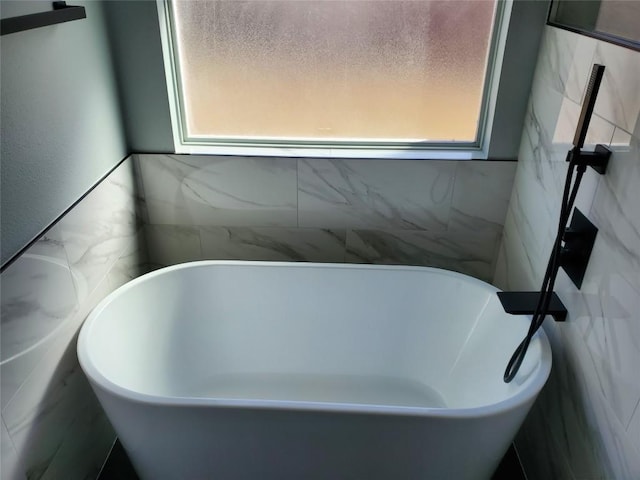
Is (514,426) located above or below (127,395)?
below

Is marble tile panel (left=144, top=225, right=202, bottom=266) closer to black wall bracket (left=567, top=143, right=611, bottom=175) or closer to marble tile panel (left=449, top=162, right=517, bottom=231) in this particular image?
marble tile panel (left=449, top=162, right=517, bottom=231)

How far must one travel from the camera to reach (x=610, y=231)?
1.30 m

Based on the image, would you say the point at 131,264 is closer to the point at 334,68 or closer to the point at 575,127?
the point at 334,68

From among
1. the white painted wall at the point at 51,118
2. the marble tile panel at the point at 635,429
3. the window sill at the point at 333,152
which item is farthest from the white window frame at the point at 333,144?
the marble tile panel at the point at 635,429

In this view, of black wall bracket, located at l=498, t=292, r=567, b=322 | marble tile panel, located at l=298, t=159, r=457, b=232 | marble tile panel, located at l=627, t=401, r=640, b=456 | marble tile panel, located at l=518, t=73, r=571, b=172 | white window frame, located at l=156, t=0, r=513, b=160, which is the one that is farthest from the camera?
marble tile panel, located at l=298, t=159, r=457, b=232

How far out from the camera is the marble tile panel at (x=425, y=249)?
216 cm

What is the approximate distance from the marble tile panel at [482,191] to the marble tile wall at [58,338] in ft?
4.42

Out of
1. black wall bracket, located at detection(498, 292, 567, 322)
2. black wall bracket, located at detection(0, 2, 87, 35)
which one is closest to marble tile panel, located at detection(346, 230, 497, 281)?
black wall bracket, located at detection(498, 292, 567, 322)

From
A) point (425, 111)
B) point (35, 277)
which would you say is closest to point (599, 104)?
point (425, 111)

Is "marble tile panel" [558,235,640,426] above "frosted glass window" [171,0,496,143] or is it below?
below

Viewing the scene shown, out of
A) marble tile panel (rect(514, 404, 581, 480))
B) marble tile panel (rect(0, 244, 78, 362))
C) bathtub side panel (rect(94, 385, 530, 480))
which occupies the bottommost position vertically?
marble tile panel (rect(514, 404, 581, 480))

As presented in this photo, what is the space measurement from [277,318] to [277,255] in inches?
11.7

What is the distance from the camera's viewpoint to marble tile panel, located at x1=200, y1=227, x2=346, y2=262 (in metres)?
2.18

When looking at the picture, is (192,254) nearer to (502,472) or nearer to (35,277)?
Result: (35,277)
